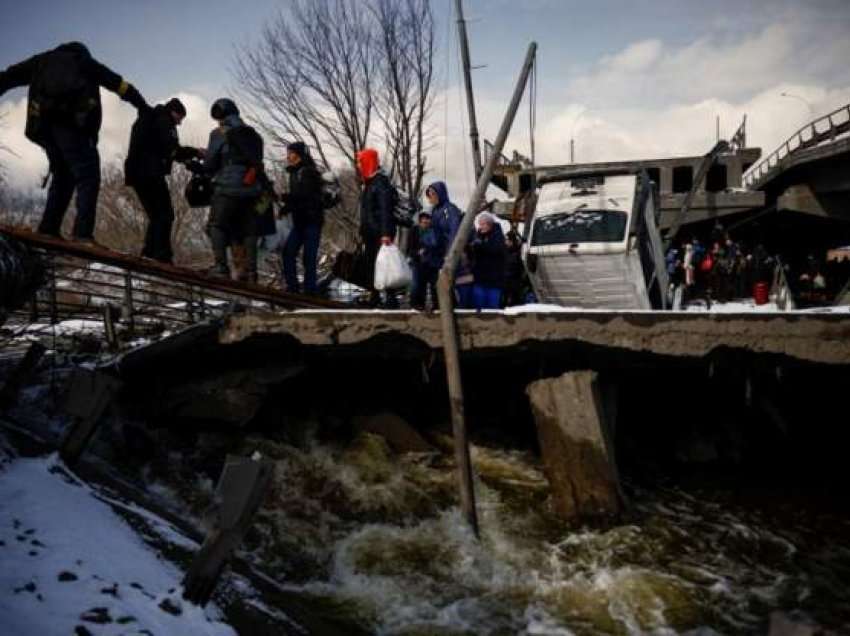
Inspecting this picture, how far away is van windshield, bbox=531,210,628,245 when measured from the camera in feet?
29.3

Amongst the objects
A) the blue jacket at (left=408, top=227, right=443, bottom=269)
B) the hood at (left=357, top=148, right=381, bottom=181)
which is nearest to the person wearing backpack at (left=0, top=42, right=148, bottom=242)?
the hood at (left=357, top=148, right=381, bottom=181)

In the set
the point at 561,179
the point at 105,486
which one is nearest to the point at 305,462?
the point at 105,486

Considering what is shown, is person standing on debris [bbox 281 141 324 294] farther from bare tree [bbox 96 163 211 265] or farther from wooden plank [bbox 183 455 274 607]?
bare tree [bbox 96 163 211 265]

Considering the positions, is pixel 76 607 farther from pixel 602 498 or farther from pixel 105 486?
pixel 602 498

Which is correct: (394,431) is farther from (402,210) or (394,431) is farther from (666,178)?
(666,178)

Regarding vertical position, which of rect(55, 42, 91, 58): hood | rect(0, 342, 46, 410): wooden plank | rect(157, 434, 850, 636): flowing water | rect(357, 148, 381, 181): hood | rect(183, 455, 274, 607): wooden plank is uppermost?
rect(55, 42, 91, 58): hood

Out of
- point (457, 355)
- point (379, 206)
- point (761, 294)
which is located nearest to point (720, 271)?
point (761, 294)

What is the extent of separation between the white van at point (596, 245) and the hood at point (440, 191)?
2708 millimetres

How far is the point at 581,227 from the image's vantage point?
9.15m

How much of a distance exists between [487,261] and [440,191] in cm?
100

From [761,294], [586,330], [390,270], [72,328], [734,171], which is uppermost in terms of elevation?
[734,171]

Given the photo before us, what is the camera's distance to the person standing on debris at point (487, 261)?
680 centimetres

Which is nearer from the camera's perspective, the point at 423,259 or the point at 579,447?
the point at 579,447

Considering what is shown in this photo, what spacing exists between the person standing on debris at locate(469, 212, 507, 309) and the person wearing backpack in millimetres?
3781
